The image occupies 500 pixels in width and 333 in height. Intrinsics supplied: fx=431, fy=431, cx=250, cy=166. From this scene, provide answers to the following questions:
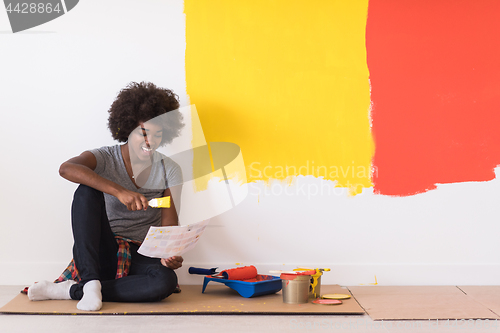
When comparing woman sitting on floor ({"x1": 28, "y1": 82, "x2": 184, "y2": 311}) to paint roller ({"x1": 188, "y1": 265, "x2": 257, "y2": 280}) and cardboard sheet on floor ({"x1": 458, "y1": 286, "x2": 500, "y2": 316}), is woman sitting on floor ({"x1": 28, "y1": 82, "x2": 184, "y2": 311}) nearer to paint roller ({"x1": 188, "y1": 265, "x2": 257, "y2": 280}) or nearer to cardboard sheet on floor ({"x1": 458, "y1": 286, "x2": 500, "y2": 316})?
paint roller ({"x1": 188, "y1": 265, "x2": 257, "y2": 280})

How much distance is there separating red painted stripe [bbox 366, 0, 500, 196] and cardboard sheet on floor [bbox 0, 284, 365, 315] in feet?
2.35

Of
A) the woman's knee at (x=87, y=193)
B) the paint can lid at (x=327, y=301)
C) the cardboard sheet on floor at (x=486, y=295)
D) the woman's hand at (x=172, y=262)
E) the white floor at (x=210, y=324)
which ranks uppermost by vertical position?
the woman's knee at (x=87, y=193)

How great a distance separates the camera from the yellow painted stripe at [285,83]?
1961 millimetres

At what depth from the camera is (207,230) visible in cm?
198

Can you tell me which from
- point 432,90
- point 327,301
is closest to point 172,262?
point 327,301

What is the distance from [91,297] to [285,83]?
3.92 feet

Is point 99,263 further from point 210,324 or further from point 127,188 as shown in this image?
point 210,324

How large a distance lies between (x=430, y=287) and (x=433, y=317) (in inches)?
21.7

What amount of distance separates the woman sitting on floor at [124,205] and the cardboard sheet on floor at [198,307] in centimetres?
4

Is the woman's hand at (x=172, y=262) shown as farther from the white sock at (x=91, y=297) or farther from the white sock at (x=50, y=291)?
the white sock at (x=50, y=291)

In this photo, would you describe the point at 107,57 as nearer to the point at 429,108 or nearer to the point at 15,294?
the point at 15,294

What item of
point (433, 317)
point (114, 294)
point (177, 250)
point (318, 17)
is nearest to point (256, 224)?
point (177, 250)

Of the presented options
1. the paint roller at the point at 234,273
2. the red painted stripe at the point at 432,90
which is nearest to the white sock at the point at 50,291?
the paint roller at the point at 234,273

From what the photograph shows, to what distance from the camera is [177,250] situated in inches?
59.4
